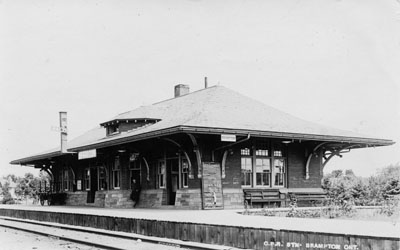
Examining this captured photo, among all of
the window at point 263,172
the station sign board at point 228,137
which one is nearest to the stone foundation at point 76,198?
the window at point 263,172

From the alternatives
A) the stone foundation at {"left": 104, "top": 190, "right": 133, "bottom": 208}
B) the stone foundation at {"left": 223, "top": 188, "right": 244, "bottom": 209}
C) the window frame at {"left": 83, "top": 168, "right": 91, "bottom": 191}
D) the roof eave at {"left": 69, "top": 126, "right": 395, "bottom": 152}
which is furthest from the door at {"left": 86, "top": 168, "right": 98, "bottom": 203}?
the stone foundation at {"left": 223, "top": 188, "right": 244, "bottom": 209}

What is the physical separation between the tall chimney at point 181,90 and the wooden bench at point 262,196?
31.6 ft

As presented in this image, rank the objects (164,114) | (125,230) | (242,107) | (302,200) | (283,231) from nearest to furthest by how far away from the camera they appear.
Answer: (283,231) → (125,230) → (302,200) → (242,107) → (164,114)

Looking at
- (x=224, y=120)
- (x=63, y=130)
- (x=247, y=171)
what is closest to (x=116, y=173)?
(x=63, y=130)

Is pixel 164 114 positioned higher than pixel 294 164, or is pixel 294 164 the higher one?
pixel 164 114

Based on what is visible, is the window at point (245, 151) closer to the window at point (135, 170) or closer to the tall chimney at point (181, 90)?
the window at point (135, 170)

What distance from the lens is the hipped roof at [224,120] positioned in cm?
1686

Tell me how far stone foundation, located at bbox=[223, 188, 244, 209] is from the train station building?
35 millimetres

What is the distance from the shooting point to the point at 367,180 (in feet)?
79.0

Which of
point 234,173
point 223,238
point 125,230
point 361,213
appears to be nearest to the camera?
point 223,238

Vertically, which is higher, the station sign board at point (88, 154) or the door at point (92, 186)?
the station sign board at point (88, 154)

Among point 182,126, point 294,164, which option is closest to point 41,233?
point 182,126

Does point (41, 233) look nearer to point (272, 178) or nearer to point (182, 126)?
point (182, 126)

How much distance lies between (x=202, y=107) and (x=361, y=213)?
7778 mm
